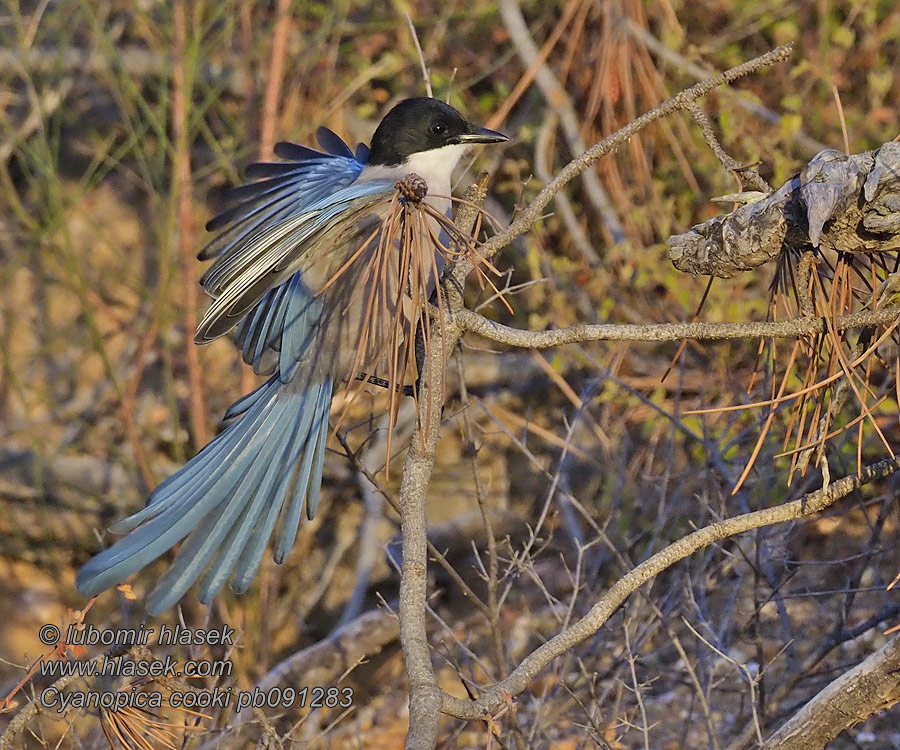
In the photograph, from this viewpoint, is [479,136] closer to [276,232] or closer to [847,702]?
[276,232]

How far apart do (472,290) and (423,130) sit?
1.97m

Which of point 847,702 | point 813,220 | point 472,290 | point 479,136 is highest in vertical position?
point 479,136

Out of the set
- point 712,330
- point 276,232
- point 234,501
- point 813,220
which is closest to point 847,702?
point 712,330

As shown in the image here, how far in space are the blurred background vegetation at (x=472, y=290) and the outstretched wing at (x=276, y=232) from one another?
0.76 metres

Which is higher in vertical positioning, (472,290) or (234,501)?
(234,501)

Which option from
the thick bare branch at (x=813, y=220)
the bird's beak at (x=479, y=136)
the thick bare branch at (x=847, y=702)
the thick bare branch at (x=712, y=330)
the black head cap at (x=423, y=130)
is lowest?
the thick bare branch at (x=847, y=702)

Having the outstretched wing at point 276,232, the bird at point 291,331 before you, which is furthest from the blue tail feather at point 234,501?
the outstretched wing at point 276,232

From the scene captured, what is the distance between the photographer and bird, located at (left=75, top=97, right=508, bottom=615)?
1.82 meters

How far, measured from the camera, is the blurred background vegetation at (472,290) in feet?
12.6

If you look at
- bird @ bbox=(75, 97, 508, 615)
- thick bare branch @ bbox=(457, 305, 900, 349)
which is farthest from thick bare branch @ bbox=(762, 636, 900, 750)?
bird @ bbox=(75, 97, 508, 615)

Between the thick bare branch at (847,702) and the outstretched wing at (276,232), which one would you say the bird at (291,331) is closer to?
the outstretched wing at (276,232)

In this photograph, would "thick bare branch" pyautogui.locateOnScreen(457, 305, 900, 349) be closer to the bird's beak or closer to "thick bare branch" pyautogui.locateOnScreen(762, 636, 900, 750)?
"thick bare branch" pyautogui.locateOnScreen(762, 636, 900, 750)

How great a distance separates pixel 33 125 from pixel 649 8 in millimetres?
2792

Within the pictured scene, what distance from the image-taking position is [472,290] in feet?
15.8
